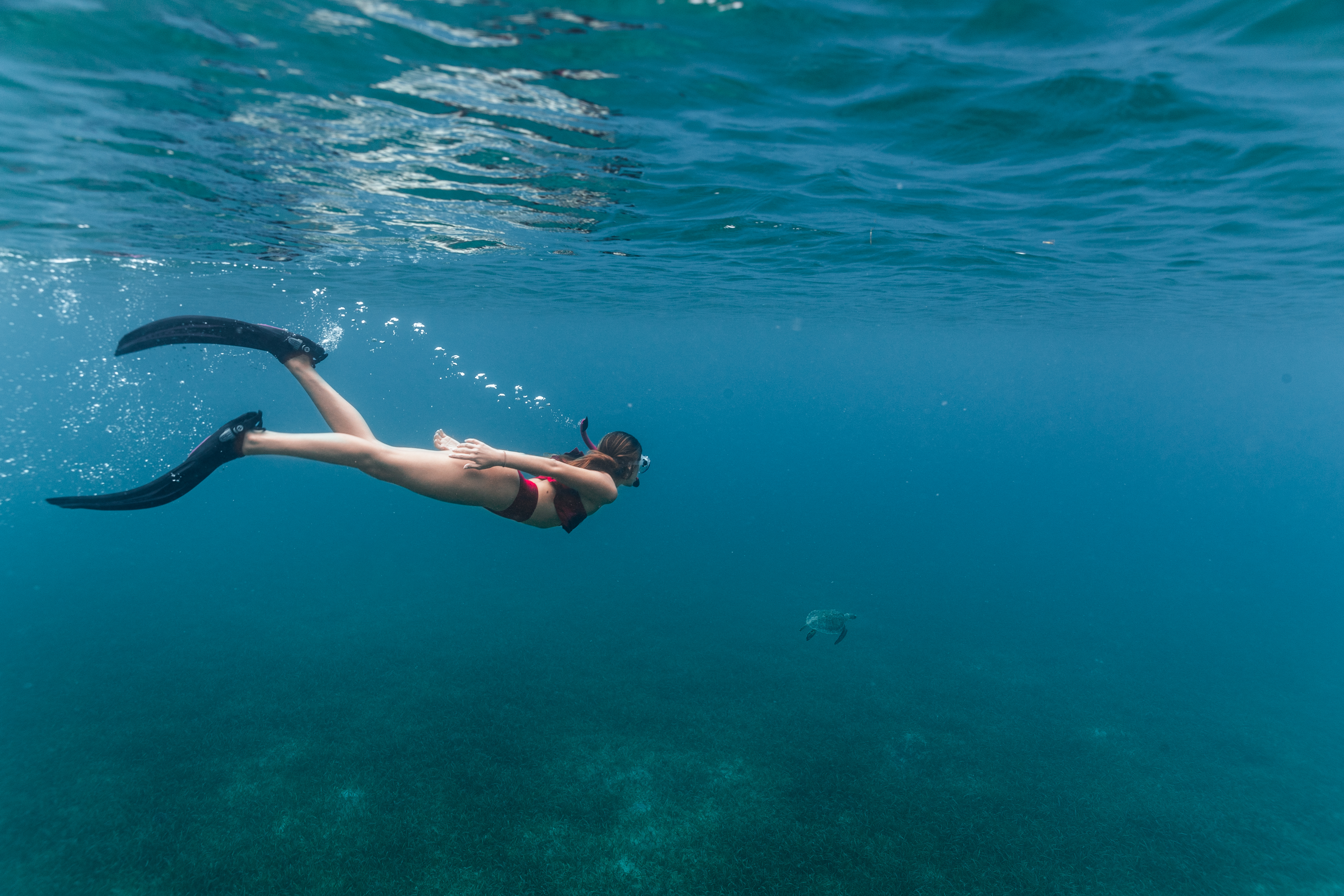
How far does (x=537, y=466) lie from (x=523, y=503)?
102 cm

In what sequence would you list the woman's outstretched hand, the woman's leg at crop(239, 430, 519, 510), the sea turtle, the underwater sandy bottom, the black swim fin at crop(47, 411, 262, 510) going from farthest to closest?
the sea turtle < the underwater sandy bottom < the black swim fin at crop(47, 411, 262, 510) < the woman's leg at crop(239, 430, 519, 510) < the woman's outstretched hand

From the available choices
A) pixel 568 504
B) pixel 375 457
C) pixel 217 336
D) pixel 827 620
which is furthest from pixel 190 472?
pixel 827 620

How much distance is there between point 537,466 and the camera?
500 cm

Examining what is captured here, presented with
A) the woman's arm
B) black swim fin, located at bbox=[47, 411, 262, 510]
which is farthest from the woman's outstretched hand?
black swim fin, located at bbox=[47, 411, 262, 510]

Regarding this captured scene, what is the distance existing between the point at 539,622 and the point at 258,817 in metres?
9.40

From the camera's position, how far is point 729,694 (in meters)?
14.9

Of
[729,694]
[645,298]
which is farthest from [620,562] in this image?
[645,298]

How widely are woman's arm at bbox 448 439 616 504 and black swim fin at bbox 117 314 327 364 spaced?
6.65 ft

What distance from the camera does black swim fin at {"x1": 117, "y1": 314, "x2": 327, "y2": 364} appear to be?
5742 millimetres

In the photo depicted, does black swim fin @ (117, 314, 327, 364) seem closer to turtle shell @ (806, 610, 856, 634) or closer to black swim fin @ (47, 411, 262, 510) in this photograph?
black swim fin @ (47, 411, 262, 510)

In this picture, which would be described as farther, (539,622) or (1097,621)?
(1097,621)

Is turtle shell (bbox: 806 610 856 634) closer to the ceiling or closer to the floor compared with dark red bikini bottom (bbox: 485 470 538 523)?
closer to the floor

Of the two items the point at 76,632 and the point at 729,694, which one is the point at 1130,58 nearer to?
the point at 729,694

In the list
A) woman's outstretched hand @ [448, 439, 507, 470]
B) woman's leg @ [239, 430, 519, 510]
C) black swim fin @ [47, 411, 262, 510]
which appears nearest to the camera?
woman's outstretched hand @ [448, 439, 507, 470]
